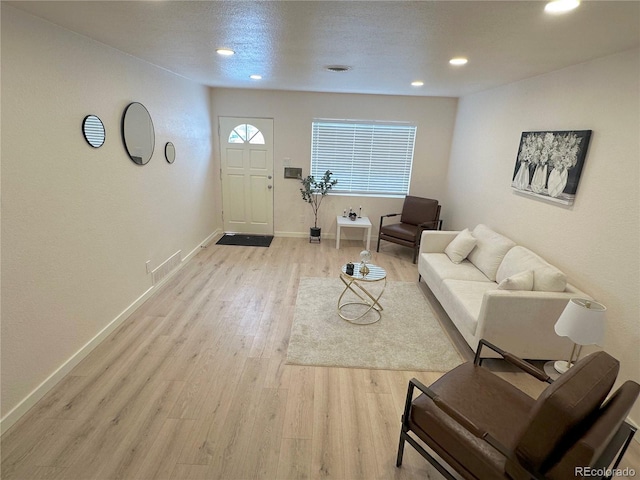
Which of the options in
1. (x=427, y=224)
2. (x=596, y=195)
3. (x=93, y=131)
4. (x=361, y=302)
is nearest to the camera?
(x=596, y=195)

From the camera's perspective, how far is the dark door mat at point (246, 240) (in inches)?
217

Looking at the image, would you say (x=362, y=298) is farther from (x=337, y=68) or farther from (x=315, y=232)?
(x=337, y=68)

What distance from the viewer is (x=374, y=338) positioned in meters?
3.08

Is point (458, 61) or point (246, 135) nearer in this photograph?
point (458, 61)

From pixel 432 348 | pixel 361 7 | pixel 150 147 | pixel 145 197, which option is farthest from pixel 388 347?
pixel 150 147

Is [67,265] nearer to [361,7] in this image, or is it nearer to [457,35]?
[361,7]

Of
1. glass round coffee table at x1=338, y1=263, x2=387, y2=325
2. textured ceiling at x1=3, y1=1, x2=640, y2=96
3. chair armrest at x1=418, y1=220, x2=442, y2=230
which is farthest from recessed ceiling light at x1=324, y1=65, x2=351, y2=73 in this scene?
chair armrest at x1=418, y1=220, x2=442, y2=230

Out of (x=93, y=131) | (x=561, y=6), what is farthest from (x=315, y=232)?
(x=561, y=6)

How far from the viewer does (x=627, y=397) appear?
1392 millimetres

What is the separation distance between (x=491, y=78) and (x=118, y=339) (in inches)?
171

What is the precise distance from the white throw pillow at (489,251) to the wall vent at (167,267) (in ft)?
11.7

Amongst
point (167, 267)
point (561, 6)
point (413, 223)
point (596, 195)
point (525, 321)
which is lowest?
point (167, 267)

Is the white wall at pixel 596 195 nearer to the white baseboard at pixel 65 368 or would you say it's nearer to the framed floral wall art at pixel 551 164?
the framed floral wall art at pixel 551 164

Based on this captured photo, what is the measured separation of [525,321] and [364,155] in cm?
379
